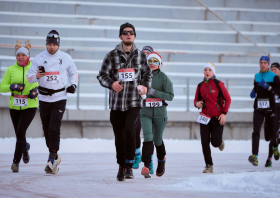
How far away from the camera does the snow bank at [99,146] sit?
11.5m

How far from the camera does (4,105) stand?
12.4m

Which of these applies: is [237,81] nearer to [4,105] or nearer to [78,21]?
[4,105]

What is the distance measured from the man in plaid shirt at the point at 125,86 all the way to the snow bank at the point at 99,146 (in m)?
5.51

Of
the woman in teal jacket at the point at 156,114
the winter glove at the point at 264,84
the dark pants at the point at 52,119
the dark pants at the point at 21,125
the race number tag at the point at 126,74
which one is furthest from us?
the winter glove at the point at 264,84

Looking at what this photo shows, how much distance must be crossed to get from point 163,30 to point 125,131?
507 inches

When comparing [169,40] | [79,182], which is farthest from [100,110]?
[79,182]

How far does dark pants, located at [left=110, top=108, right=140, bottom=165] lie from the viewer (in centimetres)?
568

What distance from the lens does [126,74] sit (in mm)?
5664

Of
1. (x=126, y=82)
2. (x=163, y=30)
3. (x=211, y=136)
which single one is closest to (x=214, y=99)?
(x=211, y=136)

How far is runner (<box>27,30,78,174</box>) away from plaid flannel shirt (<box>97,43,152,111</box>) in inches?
33.6

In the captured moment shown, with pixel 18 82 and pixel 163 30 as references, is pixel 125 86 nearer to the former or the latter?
pixel 18 82

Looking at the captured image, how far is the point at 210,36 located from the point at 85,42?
4.38m

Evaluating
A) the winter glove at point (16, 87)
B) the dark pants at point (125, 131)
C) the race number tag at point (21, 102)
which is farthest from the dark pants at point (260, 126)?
the winter glove at point (16, 87)

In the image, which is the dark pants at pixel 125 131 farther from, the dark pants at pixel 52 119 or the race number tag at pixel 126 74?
the dark pants at pixel 52 119
